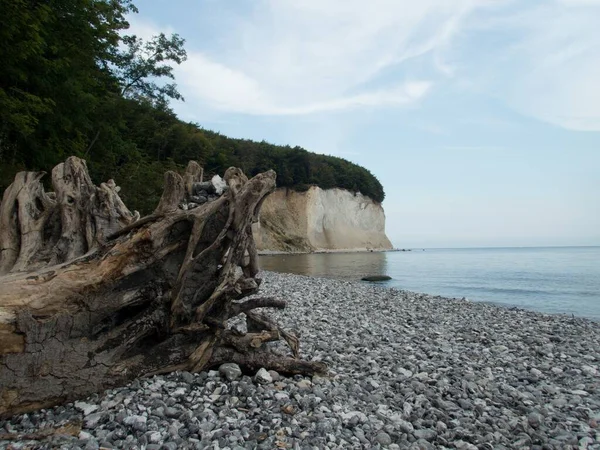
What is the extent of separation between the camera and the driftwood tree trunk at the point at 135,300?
3.45 m

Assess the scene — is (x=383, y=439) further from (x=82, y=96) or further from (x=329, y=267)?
(x=329, y=267)

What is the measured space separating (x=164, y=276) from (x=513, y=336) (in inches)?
284

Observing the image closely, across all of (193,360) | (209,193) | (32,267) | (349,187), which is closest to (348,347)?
(193,360)

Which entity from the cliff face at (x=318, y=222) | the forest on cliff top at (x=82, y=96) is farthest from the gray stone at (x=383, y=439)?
the cliff face at (x=318, y=222)

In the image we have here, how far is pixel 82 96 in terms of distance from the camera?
46.9 ft

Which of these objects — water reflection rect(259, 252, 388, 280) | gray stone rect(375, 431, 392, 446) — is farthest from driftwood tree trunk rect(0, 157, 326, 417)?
water reflection rect(259, 252, 388, 280)

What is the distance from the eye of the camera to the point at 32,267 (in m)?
4.83

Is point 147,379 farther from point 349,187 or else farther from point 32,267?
point 349,187

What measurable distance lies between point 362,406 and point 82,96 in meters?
14.7

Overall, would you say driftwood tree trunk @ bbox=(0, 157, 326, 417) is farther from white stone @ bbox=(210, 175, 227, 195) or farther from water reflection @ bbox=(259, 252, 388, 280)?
water reflection @ bbox=(259, 252, 388, 280)

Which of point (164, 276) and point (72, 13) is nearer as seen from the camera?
point (164, 276)

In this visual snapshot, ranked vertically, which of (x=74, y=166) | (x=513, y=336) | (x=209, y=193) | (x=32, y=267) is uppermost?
(x=74, y=166)

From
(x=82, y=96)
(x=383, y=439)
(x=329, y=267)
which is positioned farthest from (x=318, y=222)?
(x=383, y=439)

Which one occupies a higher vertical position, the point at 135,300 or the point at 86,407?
the point at 135,300
